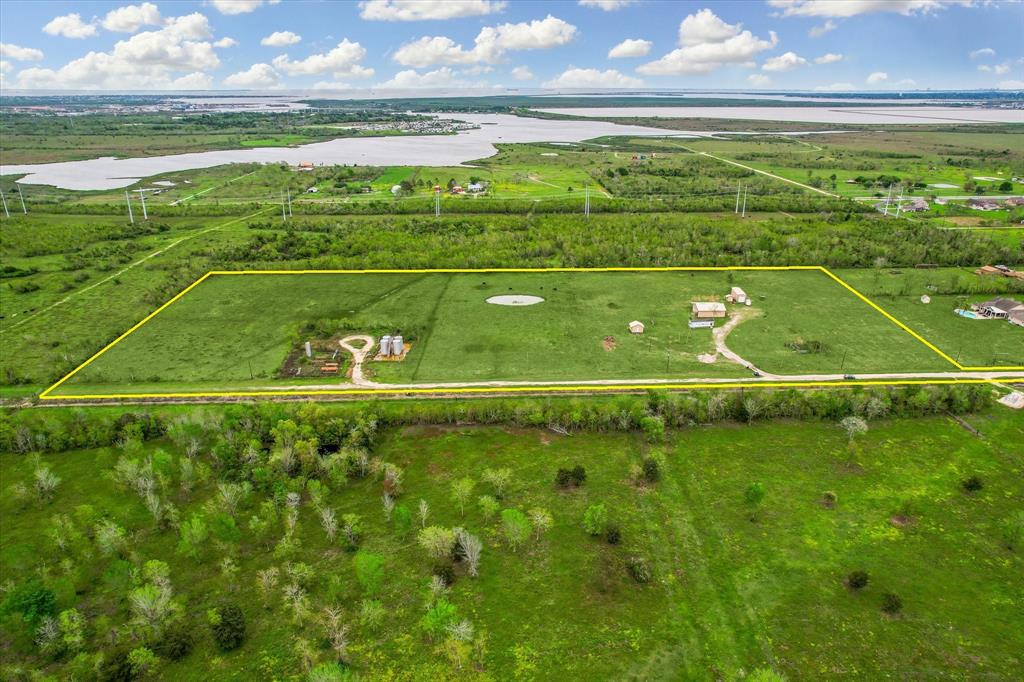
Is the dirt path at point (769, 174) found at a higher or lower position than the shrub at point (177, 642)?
higher

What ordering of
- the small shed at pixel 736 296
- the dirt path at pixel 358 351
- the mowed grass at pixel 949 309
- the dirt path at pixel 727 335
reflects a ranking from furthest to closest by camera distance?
the small shed at pixel 736 296
the mowed grass at pixel 949 309
the dirt path at pixel 727 335
the dirt path at pixel 358 351

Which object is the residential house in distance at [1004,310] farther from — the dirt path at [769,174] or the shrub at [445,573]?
the dirt path at [769,174]

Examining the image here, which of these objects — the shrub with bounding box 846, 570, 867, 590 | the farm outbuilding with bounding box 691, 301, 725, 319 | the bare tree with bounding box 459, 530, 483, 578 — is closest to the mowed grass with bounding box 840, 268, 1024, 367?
the farm outbuilding with bounding box 691, 301, 725, 319

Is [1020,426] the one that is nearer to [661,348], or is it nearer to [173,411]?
[661,348]

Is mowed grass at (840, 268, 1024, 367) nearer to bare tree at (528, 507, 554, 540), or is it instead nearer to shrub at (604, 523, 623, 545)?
shrub at (604, 523, 623, 545)

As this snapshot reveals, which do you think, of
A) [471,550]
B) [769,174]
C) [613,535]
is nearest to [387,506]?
[471,550]

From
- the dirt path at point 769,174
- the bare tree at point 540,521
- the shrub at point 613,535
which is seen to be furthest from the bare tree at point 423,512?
the dirt path at point 769,174

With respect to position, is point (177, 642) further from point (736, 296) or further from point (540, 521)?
point (736, 296)
